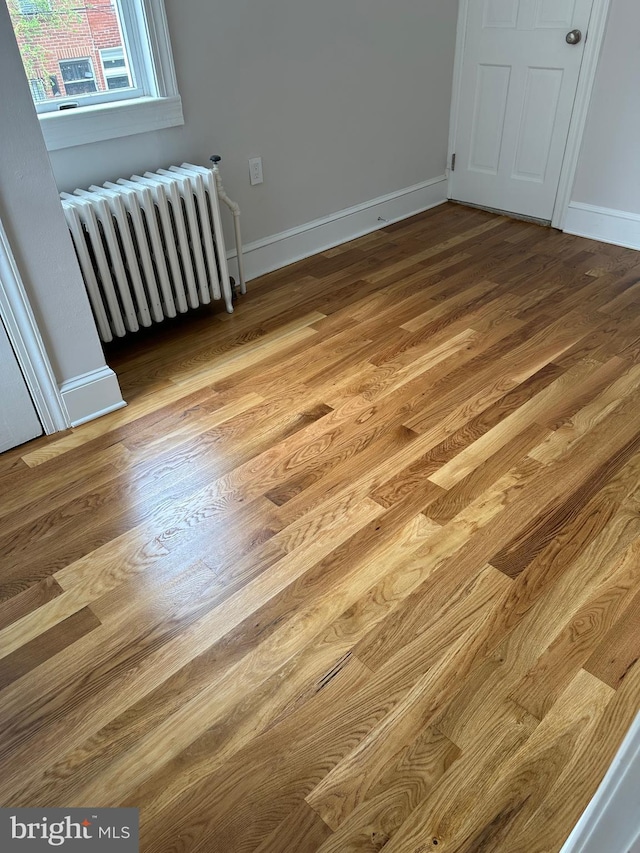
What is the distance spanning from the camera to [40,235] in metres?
1.85

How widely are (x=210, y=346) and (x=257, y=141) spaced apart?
3.34ft

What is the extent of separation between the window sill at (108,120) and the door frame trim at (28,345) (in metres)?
0.66

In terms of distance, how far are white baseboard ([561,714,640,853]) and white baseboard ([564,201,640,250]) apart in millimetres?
3293

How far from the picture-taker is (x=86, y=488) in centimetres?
192

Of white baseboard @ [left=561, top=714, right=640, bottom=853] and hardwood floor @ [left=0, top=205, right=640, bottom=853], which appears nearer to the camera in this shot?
white baseboard @ [left=561, top=714, right=640, bottom=853]

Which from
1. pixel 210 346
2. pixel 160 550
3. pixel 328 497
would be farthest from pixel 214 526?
pixel 210 346

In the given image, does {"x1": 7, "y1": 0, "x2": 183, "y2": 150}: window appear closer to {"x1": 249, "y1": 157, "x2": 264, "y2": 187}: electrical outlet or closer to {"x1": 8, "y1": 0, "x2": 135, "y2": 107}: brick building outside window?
{"x1": 8, "y1": 0, "x2": 135, "y2": 107}: brick building outside window

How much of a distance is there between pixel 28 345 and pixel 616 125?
2923 millimetres

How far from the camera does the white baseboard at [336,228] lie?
A: 10.3 feet

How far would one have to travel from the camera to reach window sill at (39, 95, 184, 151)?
2.20 metres

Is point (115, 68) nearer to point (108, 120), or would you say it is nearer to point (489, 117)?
point (108, 120)

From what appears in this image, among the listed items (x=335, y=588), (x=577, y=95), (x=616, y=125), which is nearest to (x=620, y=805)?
(x=335, y=588)

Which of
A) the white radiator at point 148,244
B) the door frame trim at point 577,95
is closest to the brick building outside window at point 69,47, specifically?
the white radiator at point 148,244

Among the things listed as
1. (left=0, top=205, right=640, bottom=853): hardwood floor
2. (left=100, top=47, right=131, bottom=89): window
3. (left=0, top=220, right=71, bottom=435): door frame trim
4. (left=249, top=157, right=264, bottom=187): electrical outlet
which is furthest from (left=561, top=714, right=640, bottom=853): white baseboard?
(left=249, top=157, right=264, bottom=187): electrical outlet
